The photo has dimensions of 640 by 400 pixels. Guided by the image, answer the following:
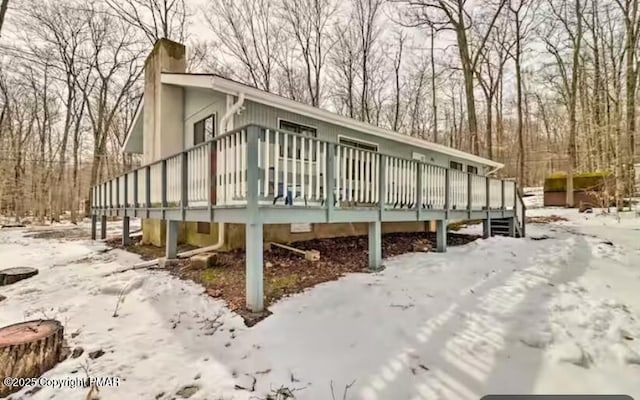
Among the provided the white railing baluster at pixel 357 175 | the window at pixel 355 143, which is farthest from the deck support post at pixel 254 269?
the window at pixel 355 143

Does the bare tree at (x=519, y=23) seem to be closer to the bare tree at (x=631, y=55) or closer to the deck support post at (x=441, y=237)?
the bare tree at (x=631, y=55)

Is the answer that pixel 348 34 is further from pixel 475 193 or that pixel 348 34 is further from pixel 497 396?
pixel 497 396

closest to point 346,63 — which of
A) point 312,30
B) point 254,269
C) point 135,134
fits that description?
point 312,30

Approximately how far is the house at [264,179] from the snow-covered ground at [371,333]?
3.04 feet

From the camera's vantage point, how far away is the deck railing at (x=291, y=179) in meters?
4.41

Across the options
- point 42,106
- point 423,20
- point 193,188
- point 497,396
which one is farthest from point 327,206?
point 42,106

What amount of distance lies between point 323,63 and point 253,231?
21208 millimetres

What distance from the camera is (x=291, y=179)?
5.92m

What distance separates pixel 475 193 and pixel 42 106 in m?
31.3

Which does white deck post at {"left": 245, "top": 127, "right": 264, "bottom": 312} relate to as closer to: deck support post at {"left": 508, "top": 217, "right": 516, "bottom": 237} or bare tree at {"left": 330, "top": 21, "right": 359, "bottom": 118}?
deck support post at {"left": 508, "top": 217, "right": 516, "bottom": 237}

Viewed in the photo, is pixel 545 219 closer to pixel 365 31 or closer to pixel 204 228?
pixel 204 228

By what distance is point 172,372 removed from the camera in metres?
3.00

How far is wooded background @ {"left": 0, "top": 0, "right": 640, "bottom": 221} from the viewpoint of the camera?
18.4 metres

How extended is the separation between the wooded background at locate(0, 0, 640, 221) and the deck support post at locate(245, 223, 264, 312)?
16.1 m
